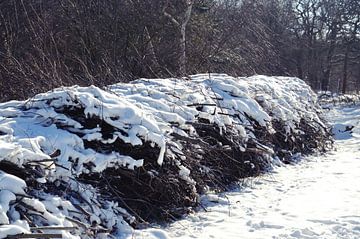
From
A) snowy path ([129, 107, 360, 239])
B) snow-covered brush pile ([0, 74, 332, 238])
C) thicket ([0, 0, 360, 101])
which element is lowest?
snowy path ([129, 107, 360, 239])

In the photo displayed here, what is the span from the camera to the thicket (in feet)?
25.8

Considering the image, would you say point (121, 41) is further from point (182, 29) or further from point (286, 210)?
point (286, 210)

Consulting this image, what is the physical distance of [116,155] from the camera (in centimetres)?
498

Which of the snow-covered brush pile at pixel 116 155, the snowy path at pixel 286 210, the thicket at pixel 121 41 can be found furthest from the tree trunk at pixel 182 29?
the snowy path at pixel 286 210

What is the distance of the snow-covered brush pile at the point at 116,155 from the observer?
156 inches

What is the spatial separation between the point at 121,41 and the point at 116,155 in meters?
7.28

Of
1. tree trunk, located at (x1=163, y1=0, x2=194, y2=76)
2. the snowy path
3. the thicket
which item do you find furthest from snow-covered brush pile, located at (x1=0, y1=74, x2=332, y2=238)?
tree trunk, located at (x1=163, y1=0, x2=194, y2=76)

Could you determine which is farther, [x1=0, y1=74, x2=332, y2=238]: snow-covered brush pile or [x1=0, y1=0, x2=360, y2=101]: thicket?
[x1=0, y1=0, x2=360, y2=101]: thicket

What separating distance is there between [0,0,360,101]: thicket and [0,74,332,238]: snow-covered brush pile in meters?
1.55

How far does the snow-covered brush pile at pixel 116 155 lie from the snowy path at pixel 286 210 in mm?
314

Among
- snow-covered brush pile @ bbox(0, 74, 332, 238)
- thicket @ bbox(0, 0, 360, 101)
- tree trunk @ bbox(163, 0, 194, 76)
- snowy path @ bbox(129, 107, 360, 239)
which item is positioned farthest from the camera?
tree trunk @ bbox(163, 0, 194, 76)

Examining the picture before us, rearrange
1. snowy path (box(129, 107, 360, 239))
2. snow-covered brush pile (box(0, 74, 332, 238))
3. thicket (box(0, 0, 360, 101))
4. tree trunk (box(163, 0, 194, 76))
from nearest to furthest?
snow-covered brush pile (box(0, 74, 332, 238)) < snowy path (box(129, 107, 360, 239)) < thicket (box(0, 0, 360, 101)) < tree trunk (box(163, 0, 194, 76))

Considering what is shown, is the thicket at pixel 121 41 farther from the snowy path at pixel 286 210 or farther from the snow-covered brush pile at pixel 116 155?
the snowy path at pixel 286 210

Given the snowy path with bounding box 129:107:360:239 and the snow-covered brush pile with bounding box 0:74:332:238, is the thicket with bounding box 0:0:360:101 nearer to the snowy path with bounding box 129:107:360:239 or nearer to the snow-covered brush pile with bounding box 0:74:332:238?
the snow-covered brush pile with bounding box 0:74:332:238
